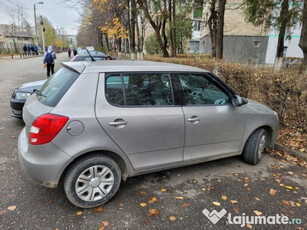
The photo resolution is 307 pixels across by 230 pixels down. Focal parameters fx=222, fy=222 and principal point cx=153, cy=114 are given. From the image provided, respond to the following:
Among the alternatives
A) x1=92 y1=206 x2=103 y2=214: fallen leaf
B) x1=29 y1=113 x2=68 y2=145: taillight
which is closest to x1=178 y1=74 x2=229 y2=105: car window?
x1=29 y1=113 x2=68 y2=145: taillight

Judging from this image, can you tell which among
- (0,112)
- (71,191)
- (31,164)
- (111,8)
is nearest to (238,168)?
(71,191)

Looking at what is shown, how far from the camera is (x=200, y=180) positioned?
332cm

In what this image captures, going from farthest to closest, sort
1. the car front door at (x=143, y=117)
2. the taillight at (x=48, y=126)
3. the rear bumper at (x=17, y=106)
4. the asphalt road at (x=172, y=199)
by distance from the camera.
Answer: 1. the rear bumper at (x=17, y=106)
2. the car front door at (x=143, y=117)
3. the asphalt road at (x=172, y=199)
4. the taillight at (x=48, y=126)

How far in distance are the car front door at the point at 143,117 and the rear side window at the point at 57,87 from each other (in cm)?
37

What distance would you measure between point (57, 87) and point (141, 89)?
102cm

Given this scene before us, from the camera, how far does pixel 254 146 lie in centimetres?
367

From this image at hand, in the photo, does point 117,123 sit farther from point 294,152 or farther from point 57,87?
point 294,152

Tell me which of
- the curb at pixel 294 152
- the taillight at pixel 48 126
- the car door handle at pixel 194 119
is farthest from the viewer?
the curb at pixel 294 152

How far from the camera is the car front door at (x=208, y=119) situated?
3047mm

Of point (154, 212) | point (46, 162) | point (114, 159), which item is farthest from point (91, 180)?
point (154, 212)

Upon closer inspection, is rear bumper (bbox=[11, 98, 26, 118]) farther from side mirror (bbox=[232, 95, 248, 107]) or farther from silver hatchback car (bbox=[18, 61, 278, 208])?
side mirror (bbox=[232, 95, 248, 107])

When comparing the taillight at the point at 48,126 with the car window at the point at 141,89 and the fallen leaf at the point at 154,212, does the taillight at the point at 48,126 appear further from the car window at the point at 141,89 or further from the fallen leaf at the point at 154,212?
the fallen leaf at the point at 154,212

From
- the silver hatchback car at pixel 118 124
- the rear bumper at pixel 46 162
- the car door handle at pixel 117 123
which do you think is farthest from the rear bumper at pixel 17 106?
the car door handle at pixel 117 123

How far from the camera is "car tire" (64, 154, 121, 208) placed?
98.3 inches
